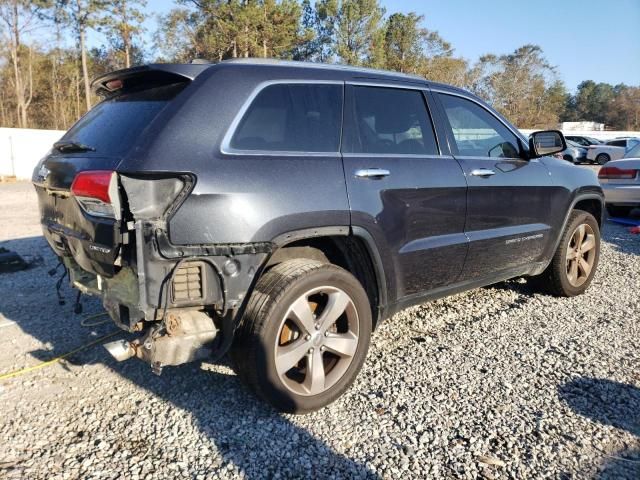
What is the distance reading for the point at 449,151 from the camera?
11.9 feet

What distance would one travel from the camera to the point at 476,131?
3.97 metres

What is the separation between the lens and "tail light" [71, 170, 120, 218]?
2.34 m

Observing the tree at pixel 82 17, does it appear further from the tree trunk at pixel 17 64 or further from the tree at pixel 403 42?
the tree at pixel 403 42

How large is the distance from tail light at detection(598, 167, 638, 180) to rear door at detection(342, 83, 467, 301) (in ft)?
22.2

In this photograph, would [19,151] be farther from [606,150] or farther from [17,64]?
[606,150]

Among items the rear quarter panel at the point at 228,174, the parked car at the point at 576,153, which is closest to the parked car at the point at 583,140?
the parked car at the point at 576,153

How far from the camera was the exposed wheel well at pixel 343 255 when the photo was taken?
2922mm

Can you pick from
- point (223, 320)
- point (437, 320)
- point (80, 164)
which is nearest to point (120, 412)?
point (223, 320)

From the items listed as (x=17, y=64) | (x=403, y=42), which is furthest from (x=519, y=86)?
(x=17, y=64)

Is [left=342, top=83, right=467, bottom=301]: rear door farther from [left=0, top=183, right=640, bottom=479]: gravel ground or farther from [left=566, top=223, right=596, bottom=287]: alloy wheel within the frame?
[left=566, top=223, right=596, bottom=287]: alloy wheel

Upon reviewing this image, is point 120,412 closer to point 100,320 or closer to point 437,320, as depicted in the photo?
point 100,320

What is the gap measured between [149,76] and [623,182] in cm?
863

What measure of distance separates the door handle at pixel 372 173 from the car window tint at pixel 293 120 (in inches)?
7.4

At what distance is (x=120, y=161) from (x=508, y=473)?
2.31 metres
